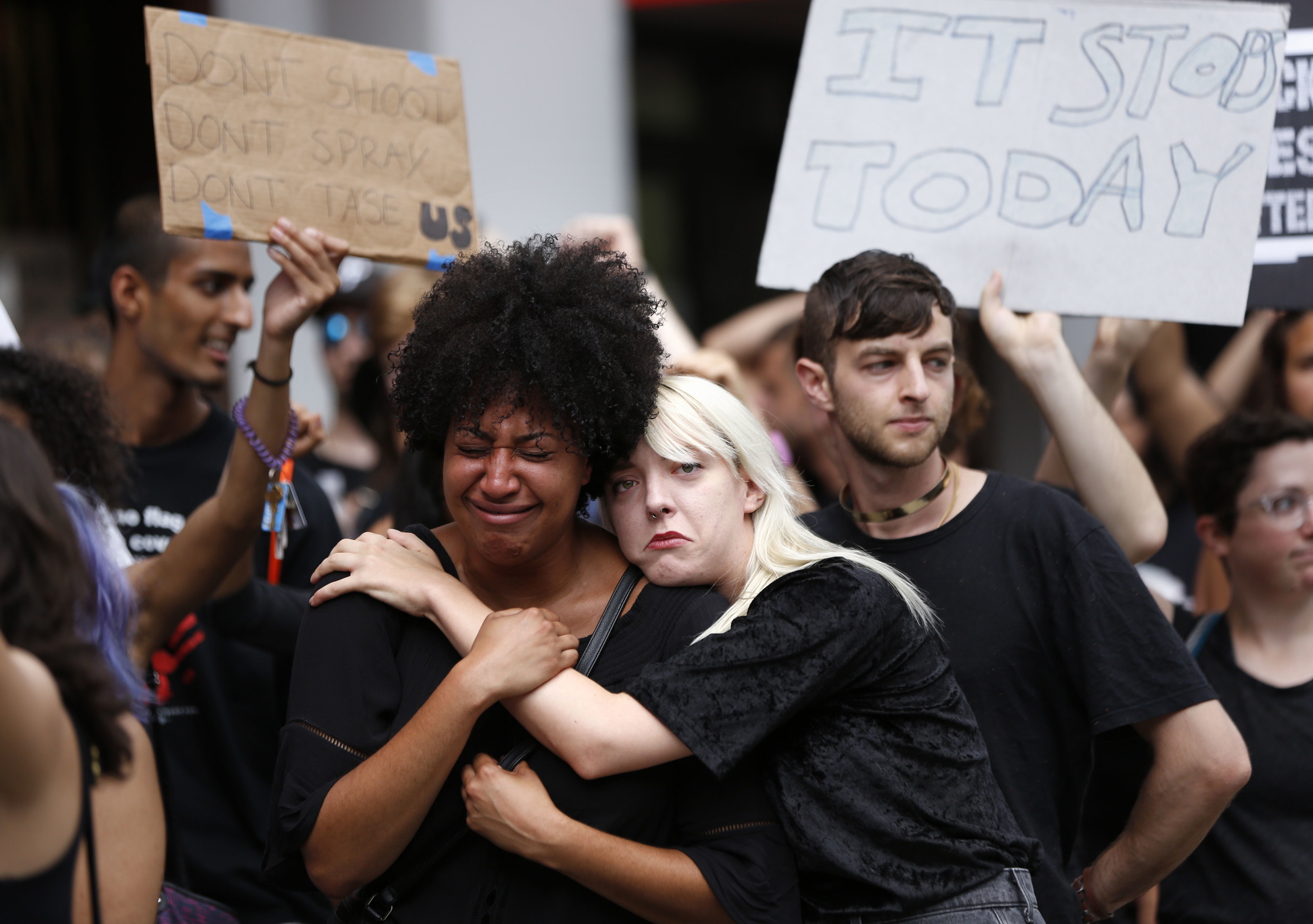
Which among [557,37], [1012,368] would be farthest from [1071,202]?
[557,37]

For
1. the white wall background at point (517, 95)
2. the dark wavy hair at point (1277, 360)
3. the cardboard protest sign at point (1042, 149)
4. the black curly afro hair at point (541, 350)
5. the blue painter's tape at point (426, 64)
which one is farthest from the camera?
the white wall background at point (517, 95)

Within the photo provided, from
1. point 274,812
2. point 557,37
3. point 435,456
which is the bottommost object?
point 274,812

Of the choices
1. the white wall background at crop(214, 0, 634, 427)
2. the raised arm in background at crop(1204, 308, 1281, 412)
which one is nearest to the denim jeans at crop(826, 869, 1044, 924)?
the raised arm in background at crop(1204, 308, 1281, 412)

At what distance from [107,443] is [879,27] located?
2.18 meters

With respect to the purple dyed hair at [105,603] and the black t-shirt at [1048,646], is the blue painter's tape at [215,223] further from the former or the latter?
the black t-shirt at [1048,646]

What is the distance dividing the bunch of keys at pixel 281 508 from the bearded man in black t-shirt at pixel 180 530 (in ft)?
0.49

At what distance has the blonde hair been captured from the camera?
2500 mm

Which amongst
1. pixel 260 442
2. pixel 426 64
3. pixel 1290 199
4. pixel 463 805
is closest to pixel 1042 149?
pixel 1290 199

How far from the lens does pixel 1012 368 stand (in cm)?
328

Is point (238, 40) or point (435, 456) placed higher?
point (238, 40)

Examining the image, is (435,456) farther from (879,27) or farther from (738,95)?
(738,95)

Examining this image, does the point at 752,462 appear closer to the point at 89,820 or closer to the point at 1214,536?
the point at 89,820

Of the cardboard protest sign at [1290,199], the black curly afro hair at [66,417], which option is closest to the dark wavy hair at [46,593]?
the black curly afro hair at [66,417]

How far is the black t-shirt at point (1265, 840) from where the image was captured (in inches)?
123
